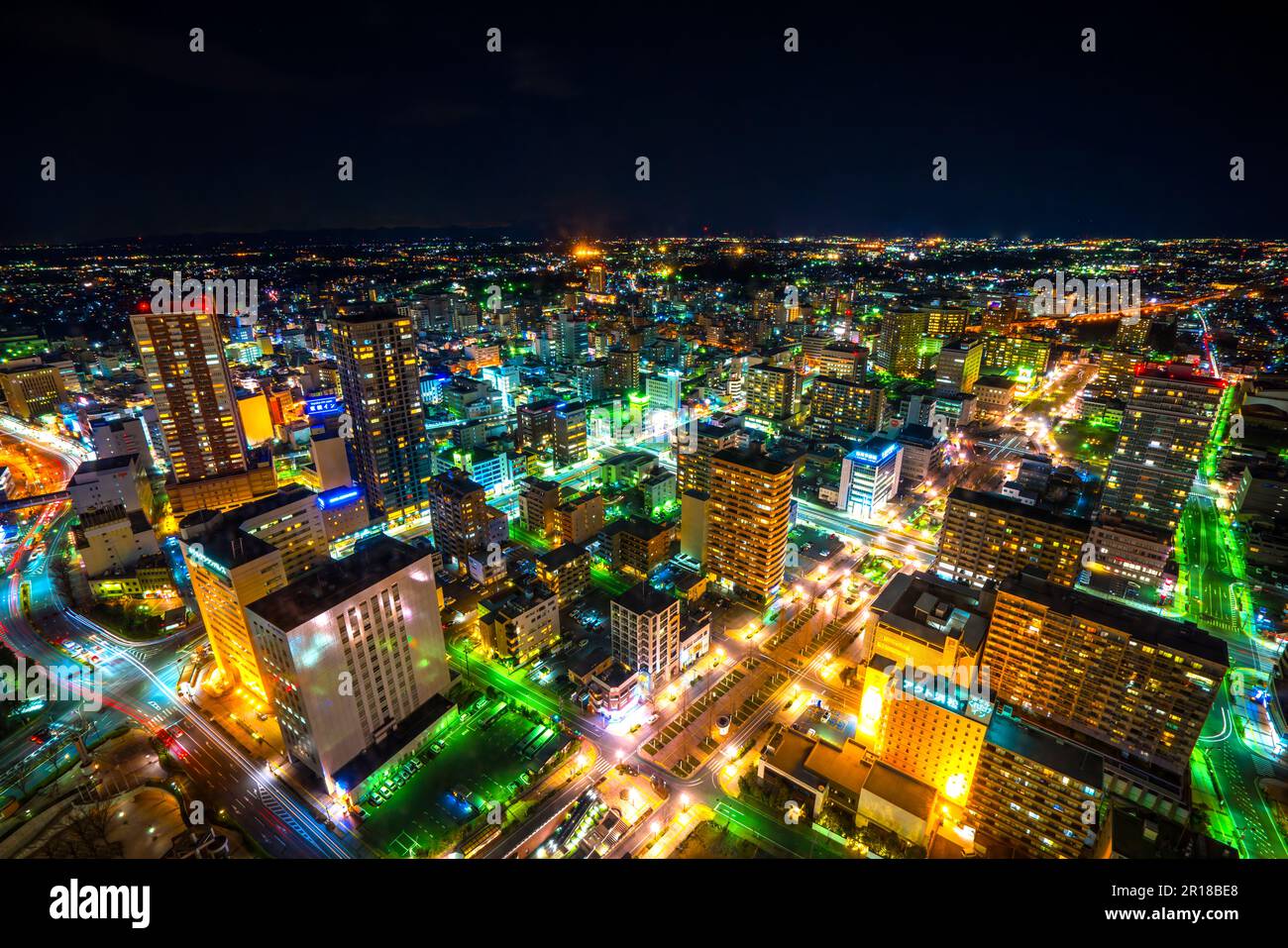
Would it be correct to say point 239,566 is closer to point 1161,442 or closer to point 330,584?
point 330,584

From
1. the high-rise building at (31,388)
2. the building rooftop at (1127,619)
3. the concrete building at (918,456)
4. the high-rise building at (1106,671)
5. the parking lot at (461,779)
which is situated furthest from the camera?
the high-rise building at (31,388)

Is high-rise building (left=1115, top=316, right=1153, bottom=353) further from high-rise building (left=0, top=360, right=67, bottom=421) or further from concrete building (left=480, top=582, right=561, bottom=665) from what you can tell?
high-rise building (left=0, top=360, right=67, bottom=421)

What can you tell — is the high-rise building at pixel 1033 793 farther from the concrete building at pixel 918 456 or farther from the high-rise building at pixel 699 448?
the concrete building at pixel 918 456

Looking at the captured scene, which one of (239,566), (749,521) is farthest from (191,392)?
(749,521)

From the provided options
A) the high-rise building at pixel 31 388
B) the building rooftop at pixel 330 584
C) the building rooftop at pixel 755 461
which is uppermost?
the high-rise building at pixel 31 388

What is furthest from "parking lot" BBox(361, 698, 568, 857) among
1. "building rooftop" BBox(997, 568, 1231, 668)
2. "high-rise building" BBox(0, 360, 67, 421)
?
"high-rise building" BBox(0, 360, 67, 421)

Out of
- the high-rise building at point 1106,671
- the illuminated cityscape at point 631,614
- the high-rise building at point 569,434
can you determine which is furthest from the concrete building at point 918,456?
the high-rise building at point 569,434
